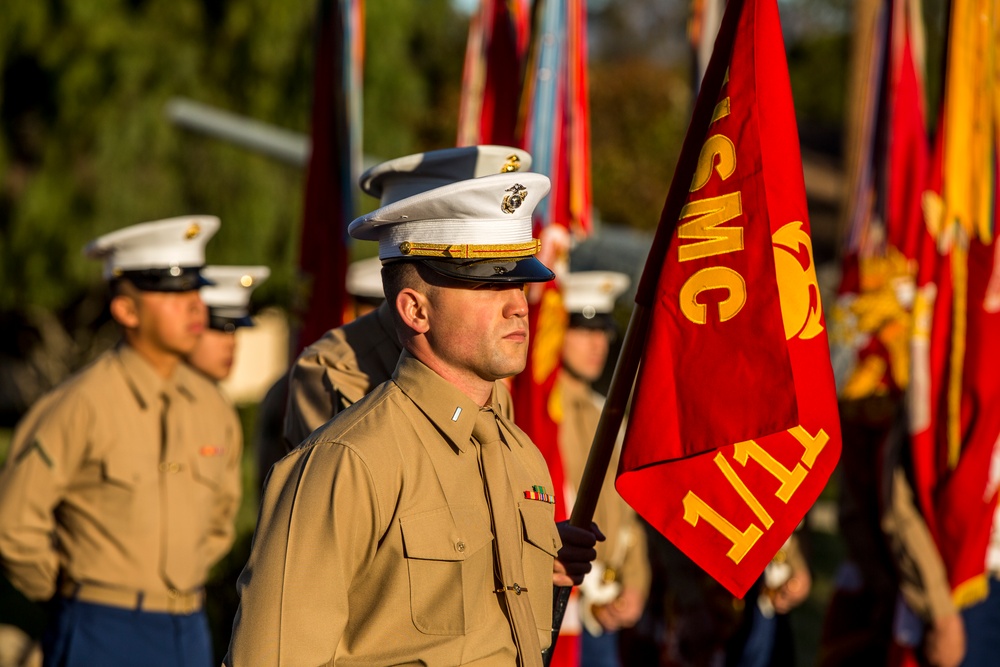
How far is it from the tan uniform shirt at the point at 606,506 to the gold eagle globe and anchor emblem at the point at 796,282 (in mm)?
2715

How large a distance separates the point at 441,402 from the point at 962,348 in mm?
3009

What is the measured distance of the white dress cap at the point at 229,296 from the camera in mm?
6387

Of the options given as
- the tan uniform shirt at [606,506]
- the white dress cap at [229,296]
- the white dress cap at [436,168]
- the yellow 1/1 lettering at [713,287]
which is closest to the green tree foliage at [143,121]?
the white dress cap at [229,296]

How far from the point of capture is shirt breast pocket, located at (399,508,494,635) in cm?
248

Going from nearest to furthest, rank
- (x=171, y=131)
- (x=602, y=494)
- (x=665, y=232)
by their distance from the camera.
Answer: (x=665, y=232) → (x=602, y=494) → (x=171, y=131)

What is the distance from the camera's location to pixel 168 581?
189 inches

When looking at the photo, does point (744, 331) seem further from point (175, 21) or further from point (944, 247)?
point (175, 21)

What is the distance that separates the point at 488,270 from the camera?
2672 mm

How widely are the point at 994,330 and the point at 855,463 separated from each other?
2.83ft

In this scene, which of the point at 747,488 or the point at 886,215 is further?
the point at 886,215

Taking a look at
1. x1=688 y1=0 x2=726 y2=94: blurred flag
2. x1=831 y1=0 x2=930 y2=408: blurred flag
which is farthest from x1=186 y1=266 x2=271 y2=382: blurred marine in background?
x1=831 y1=0 x2=930 y2=408: blurred flag

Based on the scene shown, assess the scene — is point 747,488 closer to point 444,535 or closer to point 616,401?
point 616,401

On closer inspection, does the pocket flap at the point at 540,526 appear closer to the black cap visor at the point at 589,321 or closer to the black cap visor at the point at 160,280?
the black cap visor at the point at 160,280

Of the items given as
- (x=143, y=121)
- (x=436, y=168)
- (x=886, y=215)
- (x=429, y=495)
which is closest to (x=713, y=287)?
(x=429, y=495)
